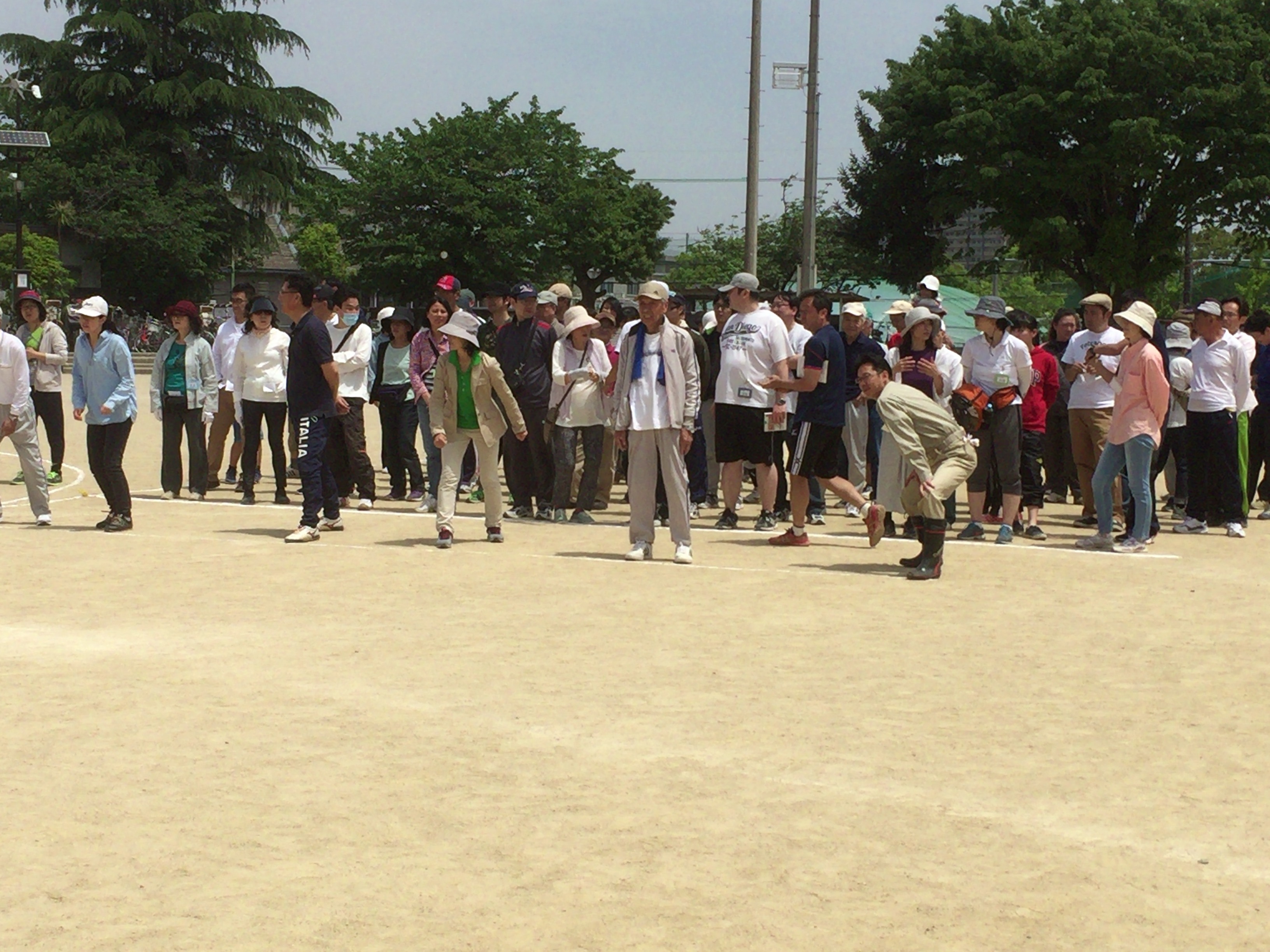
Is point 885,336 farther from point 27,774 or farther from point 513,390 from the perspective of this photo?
point 27,774

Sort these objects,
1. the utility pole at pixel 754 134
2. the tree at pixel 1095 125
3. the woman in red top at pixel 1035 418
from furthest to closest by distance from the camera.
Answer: the tree at pixel 1095 125 < the utility pole at pixel 754 134 < the woman in red top at pixel 1035 418

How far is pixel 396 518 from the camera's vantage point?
1388cm

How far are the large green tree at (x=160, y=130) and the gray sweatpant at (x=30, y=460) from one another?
182 feet

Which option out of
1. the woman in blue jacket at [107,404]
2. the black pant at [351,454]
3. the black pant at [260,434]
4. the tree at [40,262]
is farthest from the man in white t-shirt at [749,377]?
the tree at [40,262]

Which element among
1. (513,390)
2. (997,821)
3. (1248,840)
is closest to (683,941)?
(997,821)

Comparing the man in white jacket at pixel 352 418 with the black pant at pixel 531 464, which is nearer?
the black pant at pixel 531 464

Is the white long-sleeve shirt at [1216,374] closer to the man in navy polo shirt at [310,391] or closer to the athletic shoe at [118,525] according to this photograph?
the man in navy polo shirt at [310,391]

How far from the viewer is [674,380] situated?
11195 millimetres

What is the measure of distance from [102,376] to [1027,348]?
6.99m

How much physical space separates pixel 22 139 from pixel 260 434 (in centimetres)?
2109

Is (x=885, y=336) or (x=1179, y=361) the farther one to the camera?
(x=885, y=336)

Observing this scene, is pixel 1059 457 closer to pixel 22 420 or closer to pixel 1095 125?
pixel 22 420

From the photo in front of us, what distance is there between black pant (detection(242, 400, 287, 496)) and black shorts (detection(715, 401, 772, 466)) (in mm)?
4088

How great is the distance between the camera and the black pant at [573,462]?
1388cm
